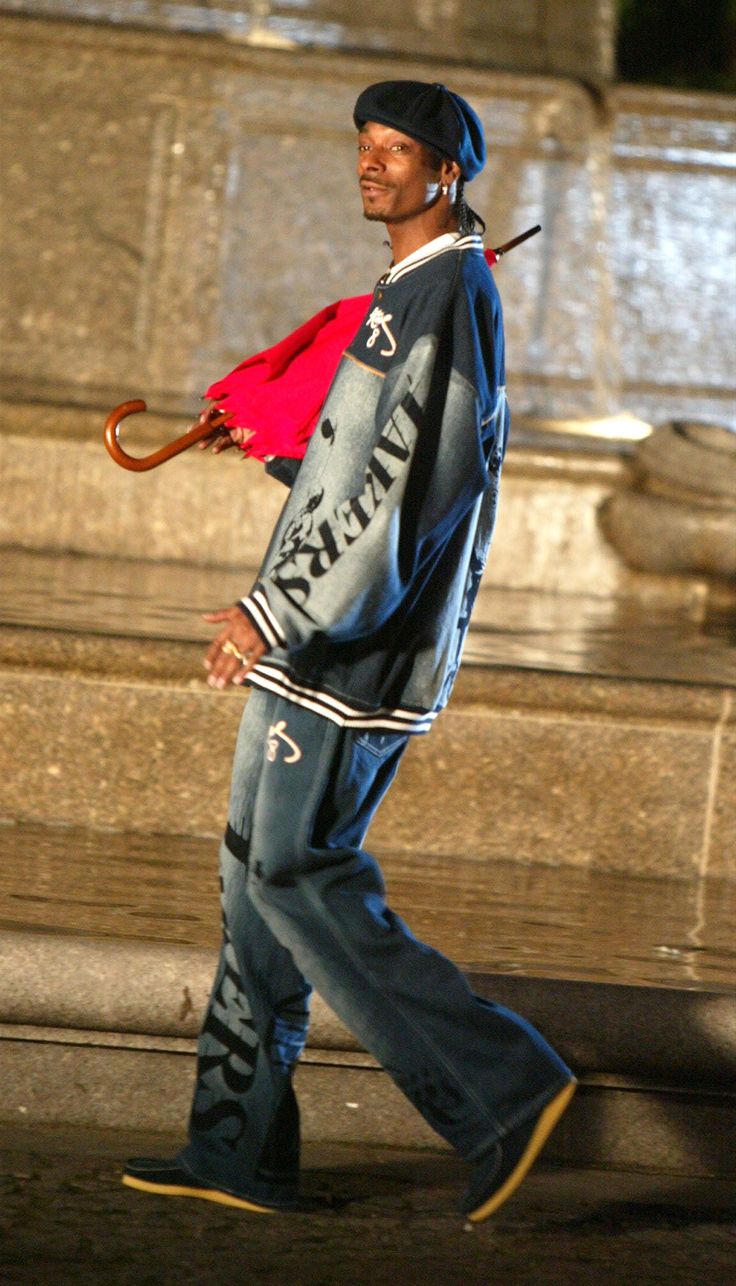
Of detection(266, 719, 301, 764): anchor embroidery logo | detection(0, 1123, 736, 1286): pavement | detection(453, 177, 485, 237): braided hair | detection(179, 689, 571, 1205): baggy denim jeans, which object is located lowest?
detection(0, 1123, 736, 1286): pavement

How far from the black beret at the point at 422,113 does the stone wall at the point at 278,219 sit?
17.7 feet

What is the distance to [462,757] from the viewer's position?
479cm

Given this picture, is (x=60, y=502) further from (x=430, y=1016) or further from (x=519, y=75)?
(x=430, y=1016)

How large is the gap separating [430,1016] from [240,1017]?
1.09 ft

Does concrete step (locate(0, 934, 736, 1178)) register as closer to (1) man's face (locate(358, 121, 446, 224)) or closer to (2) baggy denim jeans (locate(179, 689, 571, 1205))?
(2) baggy denim jeans (locate(179, 689, 571, 1205))

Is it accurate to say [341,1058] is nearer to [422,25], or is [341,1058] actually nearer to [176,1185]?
[176,1185]

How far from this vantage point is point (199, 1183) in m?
2.99

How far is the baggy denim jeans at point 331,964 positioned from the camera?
277cm

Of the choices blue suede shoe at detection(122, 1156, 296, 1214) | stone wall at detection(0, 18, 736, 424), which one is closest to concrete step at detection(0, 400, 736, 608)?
stone wall at detection(0, 18, 736, 424)

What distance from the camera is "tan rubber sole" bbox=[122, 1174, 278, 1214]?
2975 millimetres

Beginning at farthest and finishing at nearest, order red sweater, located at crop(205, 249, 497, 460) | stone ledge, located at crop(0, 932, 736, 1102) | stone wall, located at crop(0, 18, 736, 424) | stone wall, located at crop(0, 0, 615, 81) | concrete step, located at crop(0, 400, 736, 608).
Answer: stone wall, located at crop(0, 0, 615, 81), stone wall, located at crop(0, 18, 736, 424), concrete step, located at crop(0, 400, 736, 608), stone ledge, located at crop(0, 932, 736, 1102), red sweater, located at crop(205, 249, 497, 460)

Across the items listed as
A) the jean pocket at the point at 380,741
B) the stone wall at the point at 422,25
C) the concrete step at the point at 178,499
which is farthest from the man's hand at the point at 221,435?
the stone wall at the point at 422,25

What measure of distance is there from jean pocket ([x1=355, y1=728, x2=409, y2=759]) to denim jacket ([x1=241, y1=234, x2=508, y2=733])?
0.02 metres

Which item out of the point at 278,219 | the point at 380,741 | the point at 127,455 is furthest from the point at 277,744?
the point at 278,219
